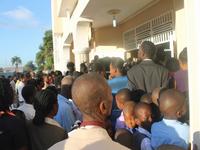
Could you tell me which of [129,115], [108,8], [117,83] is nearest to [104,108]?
[129,115]

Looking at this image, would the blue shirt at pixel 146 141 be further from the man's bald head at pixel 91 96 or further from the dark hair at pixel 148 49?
the dark hair at pixel 148 49

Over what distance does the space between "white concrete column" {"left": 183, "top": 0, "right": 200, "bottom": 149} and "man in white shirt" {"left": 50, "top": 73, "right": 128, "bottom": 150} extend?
0.75 meters

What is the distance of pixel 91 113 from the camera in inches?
82.4

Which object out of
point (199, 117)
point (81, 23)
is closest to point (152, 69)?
point (199, 117)

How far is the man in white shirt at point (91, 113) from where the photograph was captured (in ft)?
6.41

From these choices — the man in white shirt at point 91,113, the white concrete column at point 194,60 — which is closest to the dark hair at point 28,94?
the white concrete column at point 194,60

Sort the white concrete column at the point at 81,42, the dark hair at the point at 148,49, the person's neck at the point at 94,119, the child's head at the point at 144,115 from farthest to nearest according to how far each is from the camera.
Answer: the white concrete column at the point at 81,42 → the dark hair at the point at 148,49 → the child's head at the point at 144,115 → the person's neck at the point at 94,119

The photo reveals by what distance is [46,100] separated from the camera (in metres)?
3.68

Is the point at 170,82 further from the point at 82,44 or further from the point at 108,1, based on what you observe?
the point at 82,44

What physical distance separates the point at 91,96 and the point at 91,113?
10 cm

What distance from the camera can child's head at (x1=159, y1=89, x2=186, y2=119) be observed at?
3283 millimetres

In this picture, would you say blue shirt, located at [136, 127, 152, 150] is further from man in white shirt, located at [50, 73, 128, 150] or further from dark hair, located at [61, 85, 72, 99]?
dark hair, located at [61, 85, 72, 99]

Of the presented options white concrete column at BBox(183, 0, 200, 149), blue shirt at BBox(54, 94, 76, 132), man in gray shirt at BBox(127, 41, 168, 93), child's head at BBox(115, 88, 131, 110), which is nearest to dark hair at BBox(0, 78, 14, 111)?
blue shirt at BBox(54, 94, 76, 132)

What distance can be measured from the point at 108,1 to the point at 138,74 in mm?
5085
